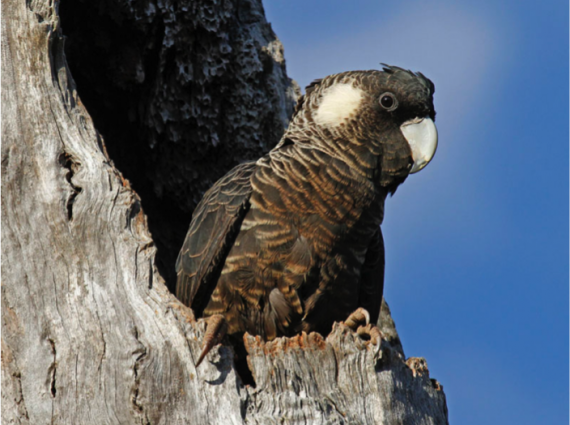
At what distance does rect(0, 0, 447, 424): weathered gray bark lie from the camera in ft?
9.58

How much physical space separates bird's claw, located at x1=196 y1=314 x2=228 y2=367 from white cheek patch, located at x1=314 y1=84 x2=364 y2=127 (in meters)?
1.84

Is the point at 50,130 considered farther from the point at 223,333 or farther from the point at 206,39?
the point at 206,39

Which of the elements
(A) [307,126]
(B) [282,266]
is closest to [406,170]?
(A) [307,126]

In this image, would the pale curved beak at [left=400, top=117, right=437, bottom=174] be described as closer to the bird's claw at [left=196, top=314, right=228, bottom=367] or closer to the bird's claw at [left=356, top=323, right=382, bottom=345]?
the bird's claw at [left=356, top=323, right=382, bottom=345]

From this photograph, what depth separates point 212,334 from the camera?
301 cm

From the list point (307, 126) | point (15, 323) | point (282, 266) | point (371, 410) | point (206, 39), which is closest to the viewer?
point (371, 410)

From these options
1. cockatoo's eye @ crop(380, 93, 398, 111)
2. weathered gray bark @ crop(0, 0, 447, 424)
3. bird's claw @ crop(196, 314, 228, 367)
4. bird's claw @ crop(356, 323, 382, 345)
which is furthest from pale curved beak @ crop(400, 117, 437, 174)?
bird's claw @ crop(196, 314, 228, 367)

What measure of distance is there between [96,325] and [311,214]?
4.89 ft

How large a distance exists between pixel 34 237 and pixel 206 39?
254cm

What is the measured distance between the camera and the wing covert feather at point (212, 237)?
13.2ft

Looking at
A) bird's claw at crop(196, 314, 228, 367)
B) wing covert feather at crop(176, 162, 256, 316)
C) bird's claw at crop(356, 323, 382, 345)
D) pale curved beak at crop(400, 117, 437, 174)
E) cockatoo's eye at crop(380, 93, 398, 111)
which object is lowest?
bird's claw at crop(196, 314, 228, 367)

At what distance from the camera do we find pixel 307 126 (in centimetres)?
456

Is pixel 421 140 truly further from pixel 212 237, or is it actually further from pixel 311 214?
pixel 212 237

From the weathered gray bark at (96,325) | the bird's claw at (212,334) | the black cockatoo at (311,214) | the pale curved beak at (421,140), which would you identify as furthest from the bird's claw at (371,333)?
the pale curved beak at (421,140)
